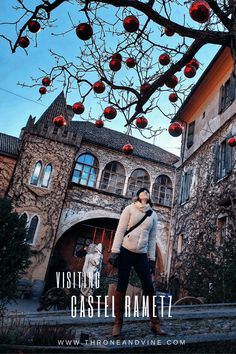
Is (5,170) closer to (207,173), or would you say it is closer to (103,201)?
(103,201)

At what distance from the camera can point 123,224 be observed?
3.52m

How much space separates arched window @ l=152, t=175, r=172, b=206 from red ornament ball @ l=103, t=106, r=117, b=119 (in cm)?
1451

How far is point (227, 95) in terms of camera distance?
37.1ft

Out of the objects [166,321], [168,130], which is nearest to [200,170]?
[168,130]

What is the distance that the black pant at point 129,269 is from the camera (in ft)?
10.8

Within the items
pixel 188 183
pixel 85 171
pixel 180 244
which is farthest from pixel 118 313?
pixel 85 171

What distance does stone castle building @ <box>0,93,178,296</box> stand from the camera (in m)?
14.6

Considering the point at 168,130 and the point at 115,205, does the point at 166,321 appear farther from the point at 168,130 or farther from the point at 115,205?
the point at 115,205

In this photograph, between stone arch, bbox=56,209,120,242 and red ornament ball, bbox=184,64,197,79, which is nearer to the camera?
red ornament ball, bbox=184,64,197,79

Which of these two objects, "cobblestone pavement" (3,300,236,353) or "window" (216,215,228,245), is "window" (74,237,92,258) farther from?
"cobblestone pavement" (3,300,236,353)

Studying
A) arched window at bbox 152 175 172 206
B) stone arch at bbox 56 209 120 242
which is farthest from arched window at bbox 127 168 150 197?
stone arch at bbox 56 209 120 242

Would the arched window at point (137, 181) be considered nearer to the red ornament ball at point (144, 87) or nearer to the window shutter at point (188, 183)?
the window shutter at point (188, 183)

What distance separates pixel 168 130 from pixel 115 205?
12.7 m

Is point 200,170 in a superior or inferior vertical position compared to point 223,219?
superior
